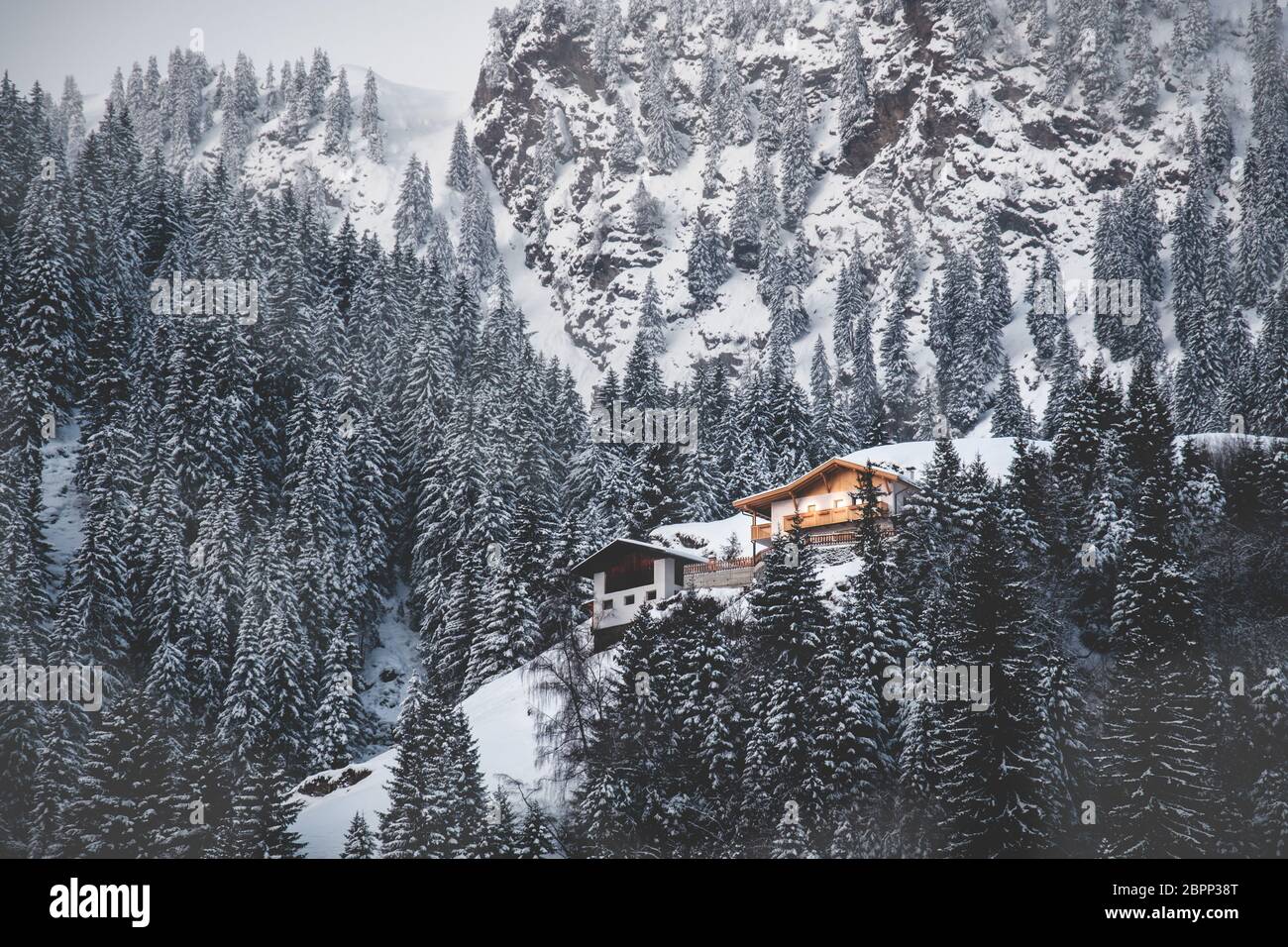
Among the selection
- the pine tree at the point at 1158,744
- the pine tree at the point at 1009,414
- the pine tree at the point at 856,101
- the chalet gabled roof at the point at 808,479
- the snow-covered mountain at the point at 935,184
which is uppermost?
the pine tree at the point at 856,101

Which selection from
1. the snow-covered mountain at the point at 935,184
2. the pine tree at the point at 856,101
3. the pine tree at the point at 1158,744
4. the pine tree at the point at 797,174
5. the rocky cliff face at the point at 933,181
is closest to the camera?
the pine tree at the point at 1158,744

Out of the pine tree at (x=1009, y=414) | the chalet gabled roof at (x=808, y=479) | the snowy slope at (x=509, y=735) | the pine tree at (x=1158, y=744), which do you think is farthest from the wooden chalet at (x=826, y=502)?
the pine tree at (x=1009, y=414)

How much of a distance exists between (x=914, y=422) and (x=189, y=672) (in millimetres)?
85973

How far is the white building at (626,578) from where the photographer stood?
54625mm

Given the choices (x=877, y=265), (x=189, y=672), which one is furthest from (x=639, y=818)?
(x=877, y=265)

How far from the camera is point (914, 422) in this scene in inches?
4990

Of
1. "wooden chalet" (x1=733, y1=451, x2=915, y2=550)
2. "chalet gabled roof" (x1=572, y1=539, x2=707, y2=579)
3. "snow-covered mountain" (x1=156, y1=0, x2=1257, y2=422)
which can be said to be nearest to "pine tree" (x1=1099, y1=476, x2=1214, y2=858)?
"wooden chalet" (x1=733, y1=451, x2=915, y2=550)

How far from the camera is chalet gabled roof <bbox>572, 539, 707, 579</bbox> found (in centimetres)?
5531

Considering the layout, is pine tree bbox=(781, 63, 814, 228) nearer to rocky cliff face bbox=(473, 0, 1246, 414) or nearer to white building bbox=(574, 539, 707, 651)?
rocky cliff face bbox=(473, 0, 1246, 414)

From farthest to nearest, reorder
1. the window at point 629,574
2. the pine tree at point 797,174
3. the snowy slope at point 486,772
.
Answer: the pine tree at point 797,174
the window at point 629,574
the snowy slope at point 486,772

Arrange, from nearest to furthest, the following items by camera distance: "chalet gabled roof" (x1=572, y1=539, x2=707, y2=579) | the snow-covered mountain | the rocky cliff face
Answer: "chalet gabled roof" (x1=572, y1=539, x2=707, y2=579)
the snow-covered mountain
the rocky cliff face

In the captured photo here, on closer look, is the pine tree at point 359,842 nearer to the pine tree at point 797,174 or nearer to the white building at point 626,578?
the white building at point 626,578

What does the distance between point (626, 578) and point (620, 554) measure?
1236 millimetres

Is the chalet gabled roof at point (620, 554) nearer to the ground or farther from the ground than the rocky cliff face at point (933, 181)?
nearer to the ground
